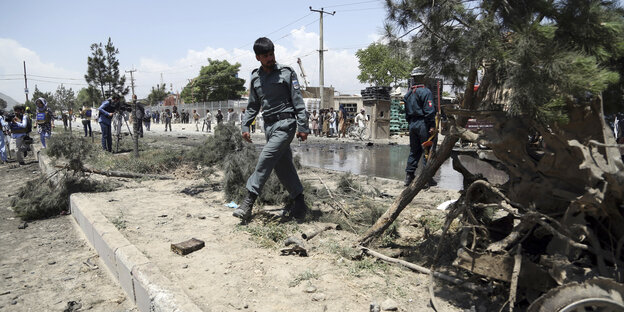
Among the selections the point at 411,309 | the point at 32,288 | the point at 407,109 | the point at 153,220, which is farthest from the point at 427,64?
the point at 32,288

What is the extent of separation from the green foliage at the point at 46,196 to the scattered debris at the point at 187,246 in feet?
10.5

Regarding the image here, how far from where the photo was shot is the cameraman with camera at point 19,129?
10.8 meters

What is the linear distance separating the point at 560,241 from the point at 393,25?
1.95 m

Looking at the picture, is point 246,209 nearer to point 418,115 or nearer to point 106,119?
point 418,115

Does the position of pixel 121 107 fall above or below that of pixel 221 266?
above

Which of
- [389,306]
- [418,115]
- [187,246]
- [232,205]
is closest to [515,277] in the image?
[389,306]

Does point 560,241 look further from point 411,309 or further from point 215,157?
point 215,157

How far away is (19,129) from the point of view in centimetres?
1081

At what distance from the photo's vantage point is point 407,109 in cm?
596

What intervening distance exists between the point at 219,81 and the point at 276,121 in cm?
5959

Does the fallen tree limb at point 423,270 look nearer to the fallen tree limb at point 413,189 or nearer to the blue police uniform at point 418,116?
the fallen tree limb at point 413,189

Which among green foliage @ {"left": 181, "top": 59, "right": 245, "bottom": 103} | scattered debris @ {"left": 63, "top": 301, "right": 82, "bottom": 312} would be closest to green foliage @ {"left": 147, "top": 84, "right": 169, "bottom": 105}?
green foliage @ {"left": 181, "top": 59, "right": 245, "bottom": 103}

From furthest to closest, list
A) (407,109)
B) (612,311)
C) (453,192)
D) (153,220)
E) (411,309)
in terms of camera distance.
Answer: (407,109) < (453,192) < (153,220) < (411,309) < (612,311)

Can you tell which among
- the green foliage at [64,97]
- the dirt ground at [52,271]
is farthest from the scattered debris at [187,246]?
the green foliage at [64,97]
